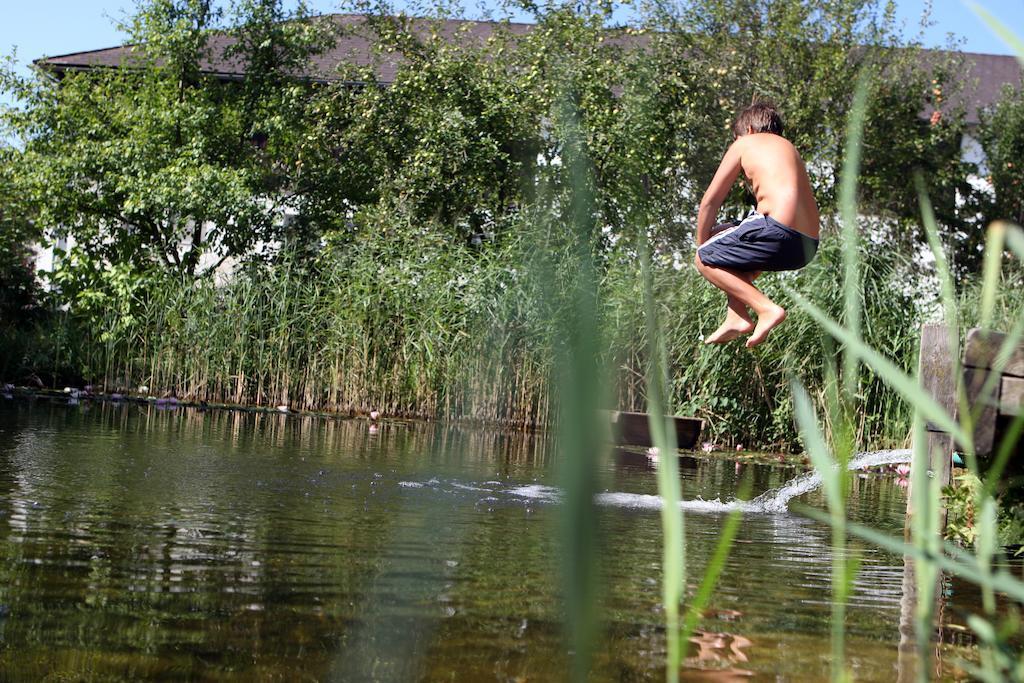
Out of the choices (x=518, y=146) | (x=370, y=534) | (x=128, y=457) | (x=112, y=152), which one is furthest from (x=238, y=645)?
(x=518, y=146)

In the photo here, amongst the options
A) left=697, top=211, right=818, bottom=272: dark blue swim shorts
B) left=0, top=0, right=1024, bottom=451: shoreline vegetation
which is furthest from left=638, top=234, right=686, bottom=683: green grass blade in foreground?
left=0, top=0, right=1024, bottom=451: shoreline vegetation

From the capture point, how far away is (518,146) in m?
18.3

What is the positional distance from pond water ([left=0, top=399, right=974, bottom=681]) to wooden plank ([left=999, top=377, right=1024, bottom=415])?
60 centimetres

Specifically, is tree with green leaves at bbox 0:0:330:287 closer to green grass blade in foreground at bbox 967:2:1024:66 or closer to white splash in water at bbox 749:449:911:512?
white splash in water at bbox 749:449:911:512

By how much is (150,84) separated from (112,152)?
1549 millimetres

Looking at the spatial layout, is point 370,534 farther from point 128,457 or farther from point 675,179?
point 675,179

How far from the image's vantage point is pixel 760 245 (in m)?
6.15

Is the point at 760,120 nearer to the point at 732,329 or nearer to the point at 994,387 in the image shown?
the point at 732,329

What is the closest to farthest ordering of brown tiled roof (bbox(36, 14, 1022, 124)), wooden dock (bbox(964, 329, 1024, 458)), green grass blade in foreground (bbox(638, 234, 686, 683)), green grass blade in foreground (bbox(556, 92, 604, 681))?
green grass blade in foreground (bbox(556, 92, 604, 681))
green grass blade in foreground (bbox(638, 234, 686, 683))
wooden dock (bbox(964, 329, 1024, 458))
brown tiled roof (bbox(36, 14, 1022, 124))

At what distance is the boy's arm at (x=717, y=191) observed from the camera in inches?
244

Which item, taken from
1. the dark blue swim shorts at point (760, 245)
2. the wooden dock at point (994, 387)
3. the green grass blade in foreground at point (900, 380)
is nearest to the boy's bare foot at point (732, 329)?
the dark blue swim shorts at point (760, 245)

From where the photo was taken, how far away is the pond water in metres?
2.44

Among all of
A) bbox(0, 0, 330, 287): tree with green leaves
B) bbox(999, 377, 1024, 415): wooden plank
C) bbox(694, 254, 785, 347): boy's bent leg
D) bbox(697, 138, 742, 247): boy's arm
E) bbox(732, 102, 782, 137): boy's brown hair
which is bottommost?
bbox(999, 377, 1024, 415): wooden plank

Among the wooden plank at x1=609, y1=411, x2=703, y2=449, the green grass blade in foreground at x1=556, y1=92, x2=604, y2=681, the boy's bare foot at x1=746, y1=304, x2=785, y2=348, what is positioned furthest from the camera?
the wooden plank at x1=609, y1=411, x2=703, y2=449
